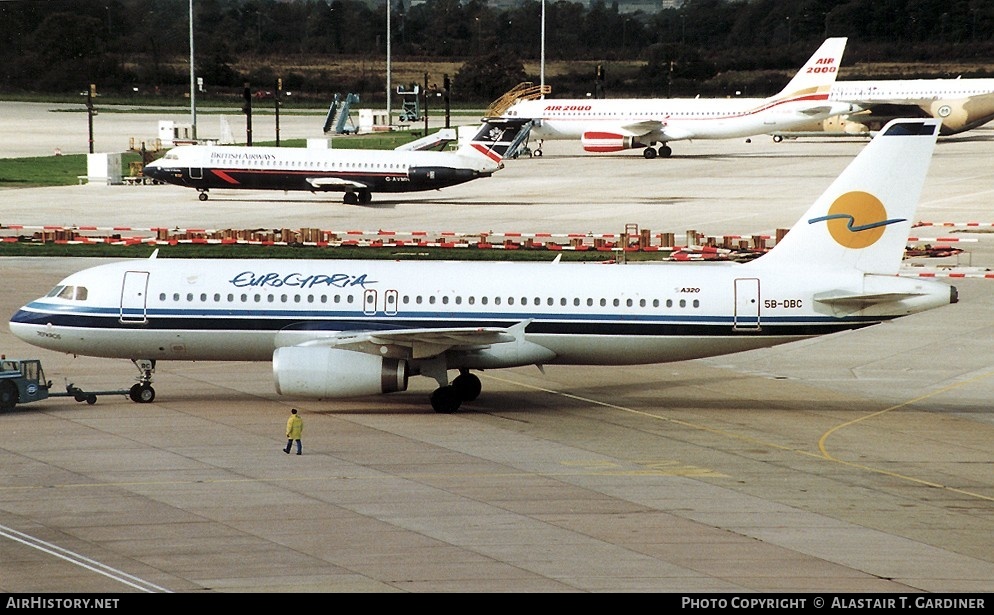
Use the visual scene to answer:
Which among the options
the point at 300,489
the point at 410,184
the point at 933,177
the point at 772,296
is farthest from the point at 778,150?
the point at 300,489

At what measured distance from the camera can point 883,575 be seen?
22344 mm

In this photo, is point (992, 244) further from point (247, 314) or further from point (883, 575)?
point (883, 575)

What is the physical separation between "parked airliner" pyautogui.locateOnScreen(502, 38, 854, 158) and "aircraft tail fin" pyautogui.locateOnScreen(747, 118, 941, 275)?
83706 mm

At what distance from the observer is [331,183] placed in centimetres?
8331

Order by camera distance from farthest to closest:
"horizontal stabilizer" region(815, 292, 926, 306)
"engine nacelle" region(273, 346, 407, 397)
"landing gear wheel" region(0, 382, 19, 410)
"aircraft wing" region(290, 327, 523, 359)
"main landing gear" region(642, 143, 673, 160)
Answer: "main landing gear" region(642, 143, 673, 160) < "landing gear wheel" region(0, 382, 19, 410) < "horizontal stabilizer" region(815, 292, 926, 306) < "aircraft wing" region(290, 327, 523, 359) < "engine nacelle" region(273, 346, 407, 397)

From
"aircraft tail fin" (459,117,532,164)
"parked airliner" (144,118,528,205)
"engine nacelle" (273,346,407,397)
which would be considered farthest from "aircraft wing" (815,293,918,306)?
"aircraft tail fin" (459,117,532,164)

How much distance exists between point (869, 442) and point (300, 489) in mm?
13494

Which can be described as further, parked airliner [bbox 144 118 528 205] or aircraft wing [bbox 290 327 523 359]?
parked airliner [bbox 144 118 528 205]

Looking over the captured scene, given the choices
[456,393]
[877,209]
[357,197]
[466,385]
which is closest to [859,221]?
[877,209]

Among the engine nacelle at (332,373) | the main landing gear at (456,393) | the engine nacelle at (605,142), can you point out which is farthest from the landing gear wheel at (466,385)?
the engine nacelle at (605,142)

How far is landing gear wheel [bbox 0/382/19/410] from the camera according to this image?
3403 centimetres

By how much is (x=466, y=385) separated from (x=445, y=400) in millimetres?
1349

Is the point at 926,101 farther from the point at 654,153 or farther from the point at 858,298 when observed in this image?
the point at 858,298

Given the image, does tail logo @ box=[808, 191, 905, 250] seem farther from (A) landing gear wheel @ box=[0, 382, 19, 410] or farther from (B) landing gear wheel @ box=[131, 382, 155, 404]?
(A) landing gear wheel @ box=[0, 382, 19, 410]
